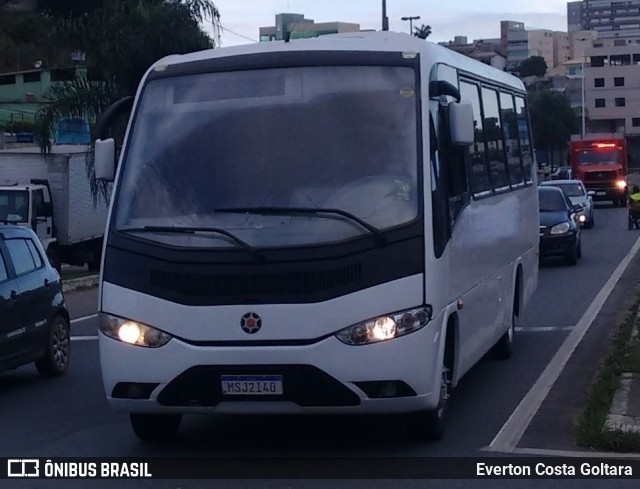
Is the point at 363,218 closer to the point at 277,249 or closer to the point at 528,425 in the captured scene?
the point at 277,249

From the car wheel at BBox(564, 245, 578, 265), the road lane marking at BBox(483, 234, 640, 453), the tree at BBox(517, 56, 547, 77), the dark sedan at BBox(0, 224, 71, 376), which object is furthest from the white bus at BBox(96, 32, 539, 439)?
the tree at BBox(517, 56, 547, 77)

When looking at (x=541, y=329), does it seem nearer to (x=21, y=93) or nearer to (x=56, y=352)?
(x=56, y=352)

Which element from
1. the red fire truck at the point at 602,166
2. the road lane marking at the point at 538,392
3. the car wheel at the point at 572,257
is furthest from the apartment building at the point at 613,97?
the road lane marking at the point at 538,392

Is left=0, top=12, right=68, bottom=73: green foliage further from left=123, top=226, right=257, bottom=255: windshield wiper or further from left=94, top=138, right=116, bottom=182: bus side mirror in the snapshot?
left=123, top=226, right=257, bottom=255: windshield wiper

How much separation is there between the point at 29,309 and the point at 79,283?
43.3ft

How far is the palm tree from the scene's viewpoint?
101 ft

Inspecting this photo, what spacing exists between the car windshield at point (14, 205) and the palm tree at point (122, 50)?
94.0 inches

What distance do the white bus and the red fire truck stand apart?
4834cm

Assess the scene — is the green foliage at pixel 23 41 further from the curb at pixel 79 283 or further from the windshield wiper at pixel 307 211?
the windshield wiper at pixel 307 211

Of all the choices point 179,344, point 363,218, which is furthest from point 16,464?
point 363,218

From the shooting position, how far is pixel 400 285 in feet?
27.8

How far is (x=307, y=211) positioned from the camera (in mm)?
8633

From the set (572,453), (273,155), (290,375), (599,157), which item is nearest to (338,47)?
(273,155)

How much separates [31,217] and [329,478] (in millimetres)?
21073
